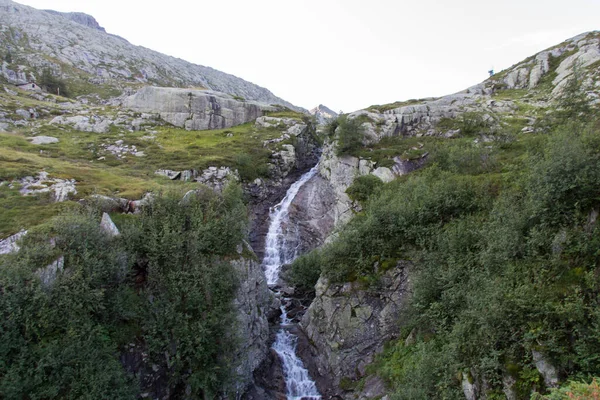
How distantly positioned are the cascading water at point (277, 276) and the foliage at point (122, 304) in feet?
24.8

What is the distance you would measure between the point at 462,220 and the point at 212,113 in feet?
243

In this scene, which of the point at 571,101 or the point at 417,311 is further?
the point at 571,101

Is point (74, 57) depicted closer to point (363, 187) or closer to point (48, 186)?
point (48, 186)

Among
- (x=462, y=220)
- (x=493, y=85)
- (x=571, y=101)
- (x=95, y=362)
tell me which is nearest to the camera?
(x=95, y=362)

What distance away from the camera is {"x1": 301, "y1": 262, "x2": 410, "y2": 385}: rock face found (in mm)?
23625

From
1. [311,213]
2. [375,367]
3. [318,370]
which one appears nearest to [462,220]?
[375,367]

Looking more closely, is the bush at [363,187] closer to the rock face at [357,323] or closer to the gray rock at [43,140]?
the rock face at [357,323]

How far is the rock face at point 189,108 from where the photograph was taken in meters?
80.4

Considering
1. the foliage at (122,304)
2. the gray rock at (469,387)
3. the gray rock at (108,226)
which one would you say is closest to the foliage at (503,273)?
the gray rock at (469,387)

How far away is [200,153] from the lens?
59844mm

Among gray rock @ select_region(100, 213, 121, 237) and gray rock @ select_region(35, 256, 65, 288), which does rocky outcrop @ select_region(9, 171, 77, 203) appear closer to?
gray rock @ select_region(100, 213, 121, 237)

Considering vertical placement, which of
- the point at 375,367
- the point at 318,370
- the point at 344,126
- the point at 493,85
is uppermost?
the point at 493,85

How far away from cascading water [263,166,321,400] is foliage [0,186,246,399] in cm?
754

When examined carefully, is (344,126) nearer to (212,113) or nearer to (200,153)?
(200,153)
